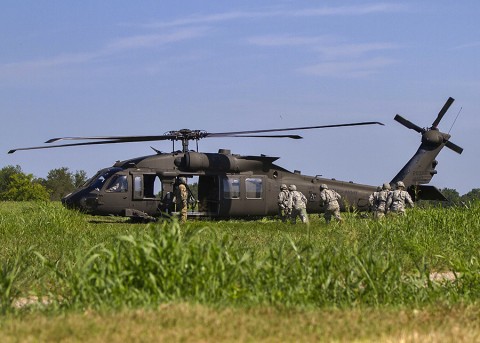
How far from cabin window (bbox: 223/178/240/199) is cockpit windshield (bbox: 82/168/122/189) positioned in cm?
312

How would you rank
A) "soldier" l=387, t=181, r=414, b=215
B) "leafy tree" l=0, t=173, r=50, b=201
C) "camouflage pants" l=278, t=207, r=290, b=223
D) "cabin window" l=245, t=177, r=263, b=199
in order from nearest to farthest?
"soldier" l=387, t=181, r=414, b=215, "camouflage pants" l=278, t=207, r=290, b=223, "cabin window" l=245, t=177, r=263, b=199, "leafy tree" l=0, t=173, r=50, b=201

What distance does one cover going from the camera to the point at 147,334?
19.1ft

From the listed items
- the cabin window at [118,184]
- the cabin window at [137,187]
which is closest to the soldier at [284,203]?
the cabin window at [137,187]

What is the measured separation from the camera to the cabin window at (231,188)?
83.0 feet

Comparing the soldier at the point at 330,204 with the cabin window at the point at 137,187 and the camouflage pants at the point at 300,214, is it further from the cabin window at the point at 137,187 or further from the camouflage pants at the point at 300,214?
the cabin window at the point at 137,187

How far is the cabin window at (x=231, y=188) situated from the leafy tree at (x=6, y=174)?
189 ft

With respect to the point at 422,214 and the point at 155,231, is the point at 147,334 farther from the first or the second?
the point at 422,214

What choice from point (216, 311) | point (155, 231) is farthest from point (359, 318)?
point (155, 231)

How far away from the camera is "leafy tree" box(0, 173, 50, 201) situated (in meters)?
74.2

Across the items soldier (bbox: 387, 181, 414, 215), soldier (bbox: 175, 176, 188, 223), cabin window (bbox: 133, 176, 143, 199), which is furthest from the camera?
cabin window (bbox: 133, 176, 143, 199)

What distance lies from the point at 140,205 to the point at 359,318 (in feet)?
60.3

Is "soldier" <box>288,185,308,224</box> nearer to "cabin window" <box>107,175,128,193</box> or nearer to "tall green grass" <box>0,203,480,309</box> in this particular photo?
"cabin window" <box>107,175,128,193</box>

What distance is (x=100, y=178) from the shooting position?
81.3 feet

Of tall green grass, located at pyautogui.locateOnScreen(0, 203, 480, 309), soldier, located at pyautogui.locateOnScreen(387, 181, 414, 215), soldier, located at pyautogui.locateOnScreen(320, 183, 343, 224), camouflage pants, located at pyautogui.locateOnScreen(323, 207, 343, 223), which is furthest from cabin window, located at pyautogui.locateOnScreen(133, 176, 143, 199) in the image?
tall green grass, located at pyautogui.locateOnScreen(0, 203, 480, 309)
